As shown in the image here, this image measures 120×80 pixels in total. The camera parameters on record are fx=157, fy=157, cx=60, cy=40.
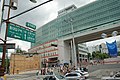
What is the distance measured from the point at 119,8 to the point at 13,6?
58.3m

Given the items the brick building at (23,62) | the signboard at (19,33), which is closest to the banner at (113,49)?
the signboard at (19,33)

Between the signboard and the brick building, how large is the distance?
137 ft

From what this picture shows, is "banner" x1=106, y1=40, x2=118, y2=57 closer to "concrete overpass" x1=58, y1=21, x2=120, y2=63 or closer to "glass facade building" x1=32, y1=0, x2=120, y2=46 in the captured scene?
"concrete overpass" x1=58, y1=21, x2=120, y2=63

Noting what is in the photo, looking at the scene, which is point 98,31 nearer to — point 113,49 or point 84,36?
point 84,36

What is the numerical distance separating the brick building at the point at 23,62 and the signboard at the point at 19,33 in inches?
1643

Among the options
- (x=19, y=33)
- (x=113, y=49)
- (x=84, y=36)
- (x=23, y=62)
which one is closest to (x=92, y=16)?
(x=84, y=36)

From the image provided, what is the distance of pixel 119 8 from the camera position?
60438 millimetres

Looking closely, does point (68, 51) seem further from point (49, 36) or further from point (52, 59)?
point (49, 36)

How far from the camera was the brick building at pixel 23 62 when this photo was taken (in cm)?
5279

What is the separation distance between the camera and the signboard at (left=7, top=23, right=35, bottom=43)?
434 inches

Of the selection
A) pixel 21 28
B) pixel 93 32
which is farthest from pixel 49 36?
pixel 21 28

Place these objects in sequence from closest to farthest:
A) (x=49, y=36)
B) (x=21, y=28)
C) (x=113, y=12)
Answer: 1. (x=21, y=28)
2. (x=113, y=12)
3. (x=49, y=36)

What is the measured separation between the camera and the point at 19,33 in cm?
1177

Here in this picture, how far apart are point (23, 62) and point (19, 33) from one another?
155 feet
